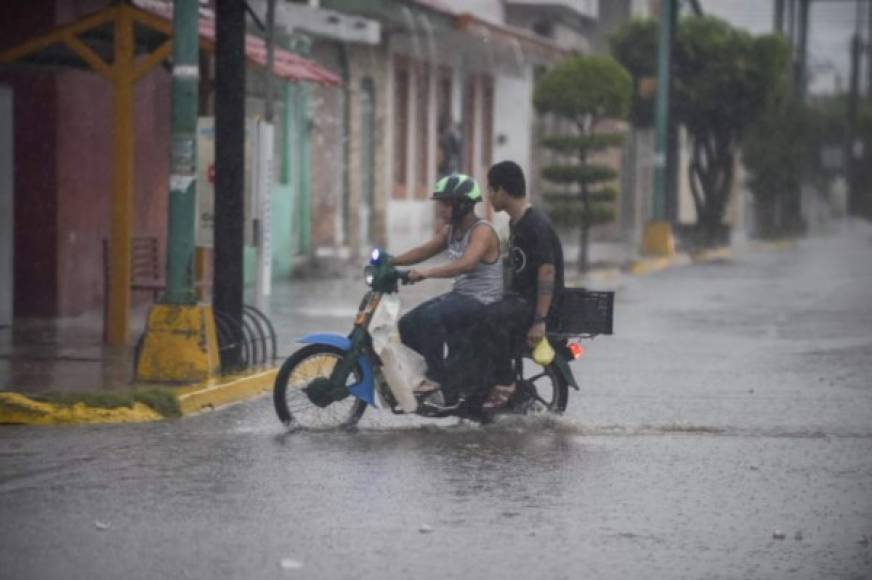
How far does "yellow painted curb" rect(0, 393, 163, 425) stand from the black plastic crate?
8.73 feet

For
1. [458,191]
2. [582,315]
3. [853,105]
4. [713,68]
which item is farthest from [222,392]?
[853,105]

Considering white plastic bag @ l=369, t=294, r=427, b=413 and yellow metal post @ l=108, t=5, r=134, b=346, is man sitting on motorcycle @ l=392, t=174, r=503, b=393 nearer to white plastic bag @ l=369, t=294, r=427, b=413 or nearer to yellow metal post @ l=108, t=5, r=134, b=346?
white plastic bag @ l=369, t=294, r=427, b=413

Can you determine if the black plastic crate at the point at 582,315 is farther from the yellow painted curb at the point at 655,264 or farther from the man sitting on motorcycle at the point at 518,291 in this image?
the yellow painted curb at the point at 655,264

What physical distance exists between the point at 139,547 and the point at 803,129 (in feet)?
172

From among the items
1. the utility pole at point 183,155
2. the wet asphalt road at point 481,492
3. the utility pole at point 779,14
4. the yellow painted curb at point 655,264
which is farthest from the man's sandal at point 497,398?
the utility pole at point 779,14

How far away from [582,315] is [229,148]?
136 inches

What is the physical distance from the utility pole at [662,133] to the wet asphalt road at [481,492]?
2261 centimetres

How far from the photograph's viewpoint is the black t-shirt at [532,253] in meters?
12.5

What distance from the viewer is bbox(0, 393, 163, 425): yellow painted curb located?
12.5 m

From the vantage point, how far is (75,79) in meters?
20.0

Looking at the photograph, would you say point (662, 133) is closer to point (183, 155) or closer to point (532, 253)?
point (183, 155)

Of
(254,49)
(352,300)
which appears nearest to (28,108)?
(254,49)

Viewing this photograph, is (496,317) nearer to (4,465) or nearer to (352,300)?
(4,465)

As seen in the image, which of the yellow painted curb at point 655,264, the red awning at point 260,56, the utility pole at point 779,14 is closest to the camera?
the red awning at point 260,56
